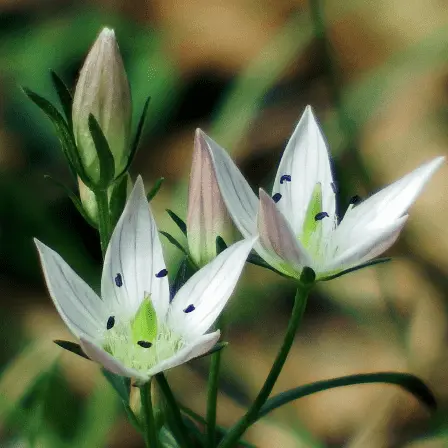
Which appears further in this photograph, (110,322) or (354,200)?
(354,200)

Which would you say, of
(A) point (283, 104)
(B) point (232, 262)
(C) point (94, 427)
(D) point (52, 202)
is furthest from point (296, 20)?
(B) point (232, 262)

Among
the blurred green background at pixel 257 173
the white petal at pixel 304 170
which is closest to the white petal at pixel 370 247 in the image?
the white petal at pixel 304 170

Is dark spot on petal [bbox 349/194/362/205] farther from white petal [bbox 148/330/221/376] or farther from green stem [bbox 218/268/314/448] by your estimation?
white petal [bbox 148/330/221/376]

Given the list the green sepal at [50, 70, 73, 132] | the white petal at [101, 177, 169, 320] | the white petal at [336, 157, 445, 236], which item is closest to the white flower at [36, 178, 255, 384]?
the white petal at [101, 177, 169, 320]

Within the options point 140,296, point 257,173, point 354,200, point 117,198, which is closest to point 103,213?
point 117,198

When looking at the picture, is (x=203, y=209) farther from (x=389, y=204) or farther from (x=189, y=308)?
(x=389, y=204)

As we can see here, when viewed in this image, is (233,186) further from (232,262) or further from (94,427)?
(94,427)
